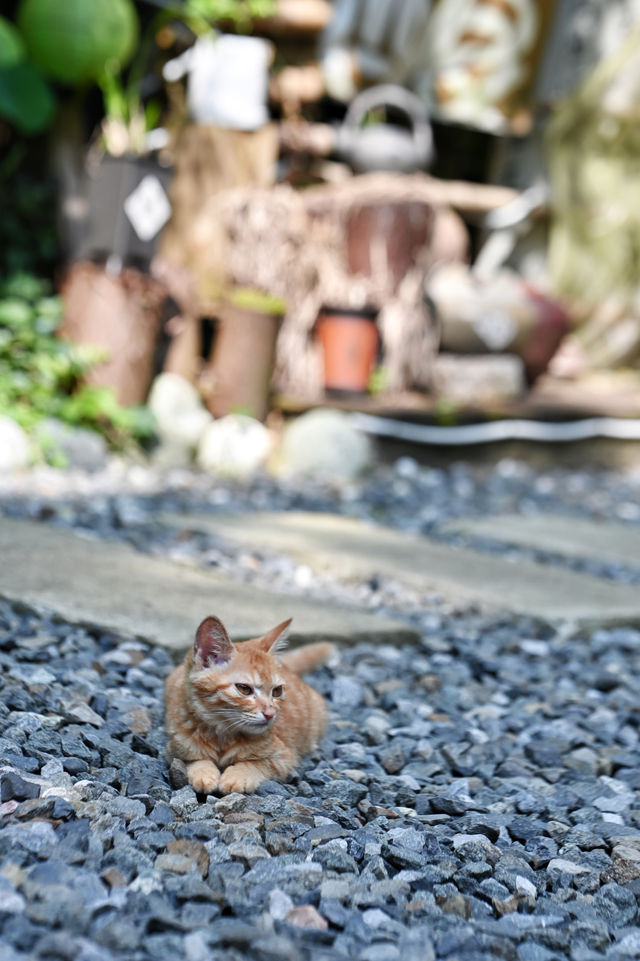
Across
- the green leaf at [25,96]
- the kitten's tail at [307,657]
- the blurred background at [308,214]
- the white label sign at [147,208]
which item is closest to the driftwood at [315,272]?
the blurred background at [308,214]

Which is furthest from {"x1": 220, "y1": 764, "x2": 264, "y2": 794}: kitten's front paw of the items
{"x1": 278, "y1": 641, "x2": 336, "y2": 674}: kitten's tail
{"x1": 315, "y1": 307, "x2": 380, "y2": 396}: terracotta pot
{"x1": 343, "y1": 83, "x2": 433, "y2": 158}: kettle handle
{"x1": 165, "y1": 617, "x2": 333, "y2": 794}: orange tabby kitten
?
{"x1": 343, "y1": 83, "x2": 433, "y2": 158}: kettle handle

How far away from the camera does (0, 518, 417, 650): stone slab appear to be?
2219mm

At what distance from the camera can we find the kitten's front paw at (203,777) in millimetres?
1566

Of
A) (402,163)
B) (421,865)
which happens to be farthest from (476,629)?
(402,163)

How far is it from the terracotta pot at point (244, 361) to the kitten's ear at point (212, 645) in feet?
12.0

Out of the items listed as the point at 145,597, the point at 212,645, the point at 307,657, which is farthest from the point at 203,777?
the point at 145,597

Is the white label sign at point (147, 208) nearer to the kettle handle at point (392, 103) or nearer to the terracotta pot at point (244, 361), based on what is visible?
the terracotta pot at point (244, 361)

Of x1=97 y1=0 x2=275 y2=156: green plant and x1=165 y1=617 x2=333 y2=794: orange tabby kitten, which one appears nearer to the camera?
x1=165 y1=617 x2=333 y2=794: orange tabby kitten

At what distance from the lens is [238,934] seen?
1142 millimetres

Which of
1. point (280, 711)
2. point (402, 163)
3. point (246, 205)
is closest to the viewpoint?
point (280, 711)

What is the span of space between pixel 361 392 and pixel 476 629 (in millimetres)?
3319

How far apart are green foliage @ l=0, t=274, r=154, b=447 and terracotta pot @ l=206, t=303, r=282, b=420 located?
1.84 feet

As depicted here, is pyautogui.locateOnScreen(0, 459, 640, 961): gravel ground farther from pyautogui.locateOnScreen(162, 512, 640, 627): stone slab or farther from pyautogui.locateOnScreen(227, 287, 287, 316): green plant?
pyautogui.locateOnScreen(227, 287, 287, 316): green plant

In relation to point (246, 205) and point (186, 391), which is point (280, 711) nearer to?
point (186, 391)
